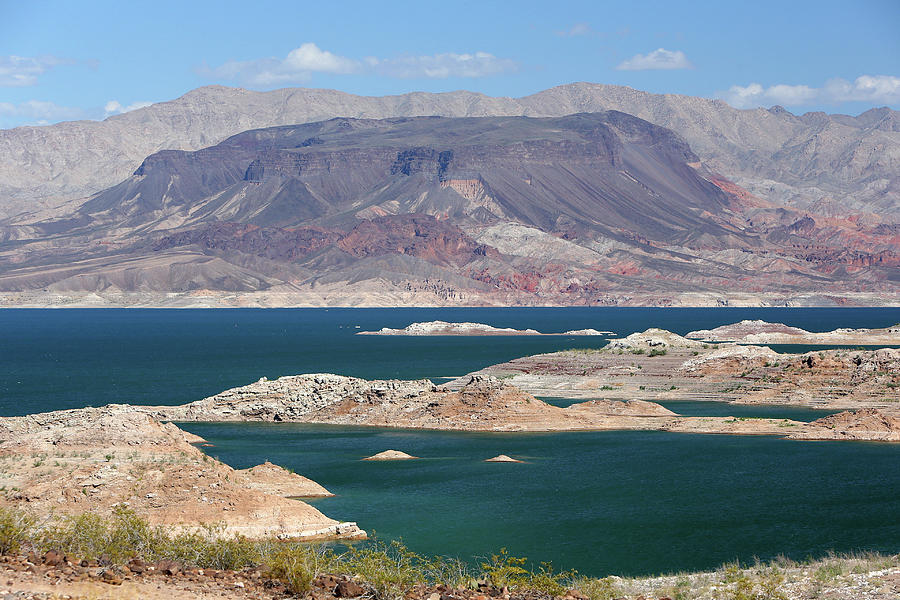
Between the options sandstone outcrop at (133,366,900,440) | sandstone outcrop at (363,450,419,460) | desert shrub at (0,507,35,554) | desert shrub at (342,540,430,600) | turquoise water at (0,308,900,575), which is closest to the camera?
desert shrub at (342,540,430,600)

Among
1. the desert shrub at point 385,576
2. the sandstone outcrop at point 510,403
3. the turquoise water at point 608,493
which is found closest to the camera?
the desert shrub at point 385,576

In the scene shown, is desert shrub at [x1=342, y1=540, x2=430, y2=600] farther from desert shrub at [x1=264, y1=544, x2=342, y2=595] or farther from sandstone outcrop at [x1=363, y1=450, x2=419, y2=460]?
sandstone outcrop at [x1=363, y1=450, x2=419, y2=460]

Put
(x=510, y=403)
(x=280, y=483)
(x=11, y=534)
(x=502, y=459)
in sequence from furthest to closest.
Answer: (x=510, y=403), (x=502, y=459), (x=280, y=483), (x=11, y=534)

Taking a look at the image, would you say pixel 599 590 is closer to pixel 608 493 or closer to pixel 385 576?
pixel 385 576

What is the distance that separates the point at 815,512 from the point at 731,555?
10.7 m

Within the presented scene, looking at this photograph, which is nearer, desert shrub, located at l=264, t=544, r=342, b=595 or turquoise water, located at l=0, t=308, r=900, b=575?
desert shrub, located at l=264, t=544, r=342, b=595

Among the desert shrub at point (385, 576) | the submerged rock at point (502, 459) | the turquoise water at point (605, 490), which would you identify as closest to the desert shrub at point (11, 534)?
the desert shrub at point (385, 576)

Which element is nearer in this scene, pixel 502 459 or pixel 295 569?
pixel 295 569

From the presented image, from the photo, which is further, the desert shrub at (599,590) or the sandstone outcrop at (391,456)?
the sandstone outcrop at (391,456)

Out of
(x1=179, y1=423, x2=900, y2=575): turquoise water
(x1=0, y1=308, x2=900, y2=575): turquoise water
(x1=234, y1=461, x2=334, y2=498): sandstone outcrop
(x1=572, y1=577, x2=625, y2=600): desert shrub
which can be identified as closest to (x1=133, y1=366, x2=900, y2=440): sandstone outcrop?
(x1=0, y1=308, x2=900, y2=575): turquoise water

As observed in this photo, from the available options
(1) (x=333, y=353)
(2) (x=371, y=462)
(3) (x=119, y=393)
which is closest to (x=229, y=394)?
(3) (x=119, y=393)

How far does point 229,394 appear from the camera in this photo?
94125mm

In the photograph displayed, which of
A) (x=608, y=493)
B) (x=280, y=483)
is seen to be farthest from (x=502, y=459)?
(x=280, y=483)

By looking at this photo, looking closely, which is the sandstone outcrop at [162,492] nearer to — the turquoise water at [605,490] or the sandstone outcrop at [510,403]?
the turquoise water at [605,490]
